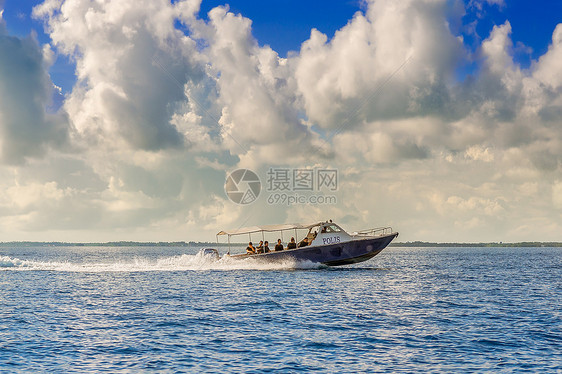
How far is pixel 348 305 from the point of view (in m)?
29.2

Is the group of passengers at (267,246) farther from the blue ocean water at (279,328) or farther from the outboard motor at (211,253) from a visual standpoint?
the blue ocean water at (279,328)

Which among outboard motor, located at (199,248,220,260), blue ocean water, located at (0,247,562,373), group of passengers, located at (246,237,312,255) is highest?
group of passengers, located at (246,237,312,255)

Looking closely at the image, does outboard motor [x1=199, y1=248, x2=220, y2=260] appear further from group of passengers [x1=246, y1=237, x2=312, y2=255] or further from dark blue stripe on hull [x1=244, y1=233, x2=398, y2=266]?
dark blue stripe on hull [x1=244, y1=233, x2=398, y2=266]

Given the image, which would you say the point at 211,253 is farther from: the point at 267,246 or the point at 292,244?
the point at 292,244

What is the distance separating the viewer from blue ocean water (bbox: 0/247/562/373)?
55.3 ft

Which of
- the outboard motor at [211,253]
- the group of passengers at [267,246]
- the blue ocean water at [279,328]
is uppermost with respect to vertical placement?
the group of passengers at [267,246]

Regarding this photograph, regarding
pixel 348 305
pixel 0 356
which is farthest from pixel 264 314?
pixel 0 356

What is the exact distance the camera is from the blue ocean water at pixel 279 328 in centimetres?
1684

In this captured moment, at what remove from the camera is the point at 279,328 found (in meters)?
22.5

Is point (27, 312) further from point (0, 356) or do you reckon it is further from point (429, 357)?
point (429, 357)

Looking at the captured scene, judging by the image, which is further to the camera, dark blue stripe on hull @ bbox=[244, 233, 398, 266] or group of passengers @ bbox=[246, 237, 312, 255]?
group of passengers @ bbox=[246, 237, 312, 255]

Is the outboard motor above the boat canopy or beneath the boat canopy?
beneath

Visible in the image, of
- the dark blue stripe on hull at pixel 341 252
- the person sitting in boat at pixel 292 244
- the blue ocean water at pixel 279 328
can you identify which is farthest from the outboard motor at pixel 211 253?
the blue ocean water at pixel 279 328

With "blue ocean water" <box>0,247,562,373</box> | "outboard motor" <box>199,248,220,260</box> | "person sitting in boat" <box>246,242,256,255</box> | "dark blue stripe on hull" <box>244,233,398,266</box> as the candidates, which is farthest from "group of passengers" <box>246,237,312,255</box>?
"blue ocean water" <box>0,247,562,373</box>
